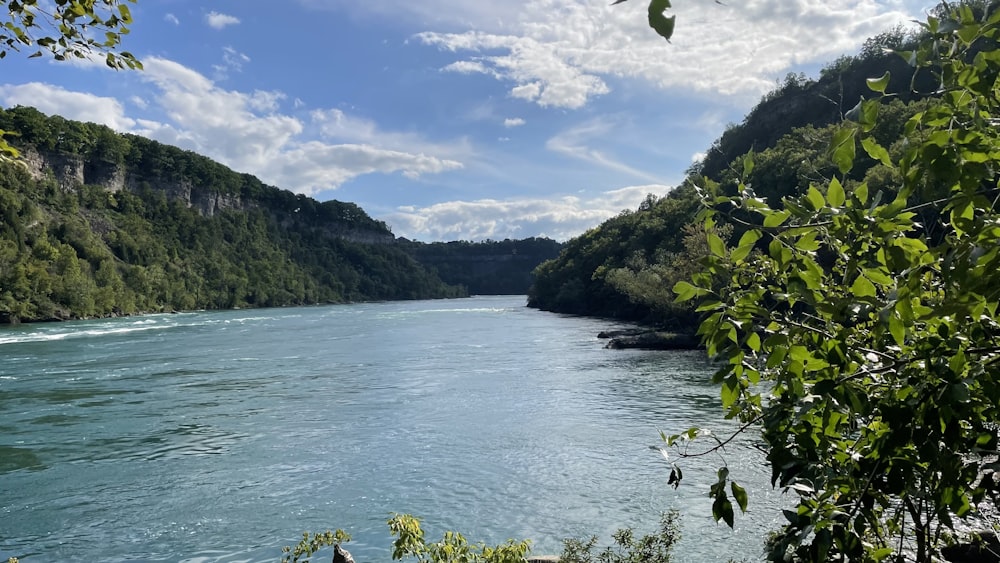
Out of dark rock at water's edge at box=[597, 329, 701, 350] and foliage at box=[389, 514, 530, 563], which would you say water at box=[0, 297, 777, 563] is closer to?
dark rock at water's edge at box=[597, 329, 701, 350]

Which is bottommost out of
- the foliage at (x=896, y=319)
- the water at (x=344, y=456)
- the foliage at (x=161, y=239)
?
the water at (x=344, y=456)

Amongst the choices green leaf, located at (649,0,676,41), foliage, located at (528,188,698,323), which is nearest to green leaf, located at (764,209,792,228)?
green leaf, located at (649,0,676,41)

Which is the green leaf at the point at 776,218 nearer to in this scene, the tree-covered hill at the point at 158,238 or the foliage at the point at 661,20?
the foliage at the point at 661,20

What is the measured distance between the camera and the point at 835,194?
81.4 inches

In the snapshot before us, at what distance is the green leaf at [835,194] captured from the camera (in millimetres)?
2025

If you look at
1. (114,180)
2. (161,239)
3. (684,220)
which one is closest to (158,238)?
(161,239)

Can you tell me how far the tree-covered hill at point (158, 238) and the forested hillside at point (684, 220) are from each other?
54.6 meters

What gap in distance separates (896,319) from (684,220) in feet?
216

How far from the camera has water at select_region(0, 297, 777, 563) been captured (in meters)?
10.4

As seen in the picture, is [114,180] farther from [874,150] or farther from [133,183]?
[874,150]

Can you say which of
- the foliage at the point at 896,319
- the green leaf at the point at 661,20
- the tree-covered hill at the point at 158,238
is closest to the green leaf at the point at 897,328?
the foliage at the point at 896,319

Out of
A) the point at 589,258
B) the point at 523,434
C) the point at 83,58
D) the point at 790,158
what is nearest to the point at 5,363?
the point at 523,434

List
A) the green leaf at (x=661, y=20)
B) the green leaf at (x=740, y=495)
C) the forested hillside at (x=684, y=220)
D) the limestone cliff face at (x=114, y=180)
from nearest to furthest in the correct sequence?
1. the green leaf at (x=661, y=20)
2. the green leaf at (x=740, y=495)
3. the forested hillside at (x=684, y=220)
4. the limestone cliff face at (x=114, y=180)

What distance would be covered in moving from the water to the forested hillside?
17.4 metres
